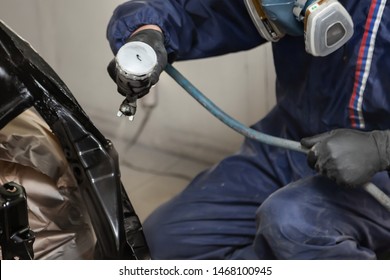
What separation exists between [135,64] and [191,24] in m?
0.24

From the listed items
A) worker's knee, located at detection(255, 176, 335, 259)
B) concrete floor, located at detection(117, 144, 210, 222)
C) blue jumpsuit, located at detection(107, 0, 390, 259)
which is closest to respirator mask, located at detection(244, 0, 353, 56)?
blue jumpsuit, located at detection(107, 0, 390, 259)

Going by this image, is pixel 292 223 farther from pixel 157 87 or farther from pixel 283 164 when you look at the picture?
pixel 157 87

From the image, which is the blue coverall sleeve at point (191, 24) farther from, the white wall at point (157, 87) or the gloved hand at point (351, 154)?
the white wall at point (157, 87)

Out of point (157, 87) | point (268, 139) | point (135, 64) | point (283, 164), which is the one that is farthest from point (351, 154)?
point (157, 87)

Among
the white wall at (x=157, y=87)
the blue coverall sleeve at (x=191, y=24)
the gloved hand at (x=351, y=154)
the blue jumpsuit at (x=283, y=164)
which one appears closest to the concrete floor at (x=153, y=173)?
the white wall at (x=157, y=87)

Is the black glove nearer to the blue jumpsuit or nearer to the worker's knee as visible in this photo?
the blue jumpsuit

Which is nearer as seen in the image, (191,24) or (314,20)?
(314,20)

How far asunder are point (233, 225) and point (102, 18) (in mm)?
763

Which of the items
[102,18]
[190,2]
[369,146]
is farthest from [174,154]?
[369,146]

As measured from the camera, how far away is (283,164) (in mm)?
1268

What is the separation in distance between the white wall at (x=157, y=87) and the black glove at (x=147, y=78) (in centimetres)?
61

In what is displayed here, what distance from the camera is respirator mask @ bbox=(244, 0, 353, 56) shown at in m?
0.95

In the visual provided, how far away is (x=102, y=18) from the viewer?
1759mm

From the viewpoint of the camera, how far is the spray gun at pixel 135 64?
97 centimetres
